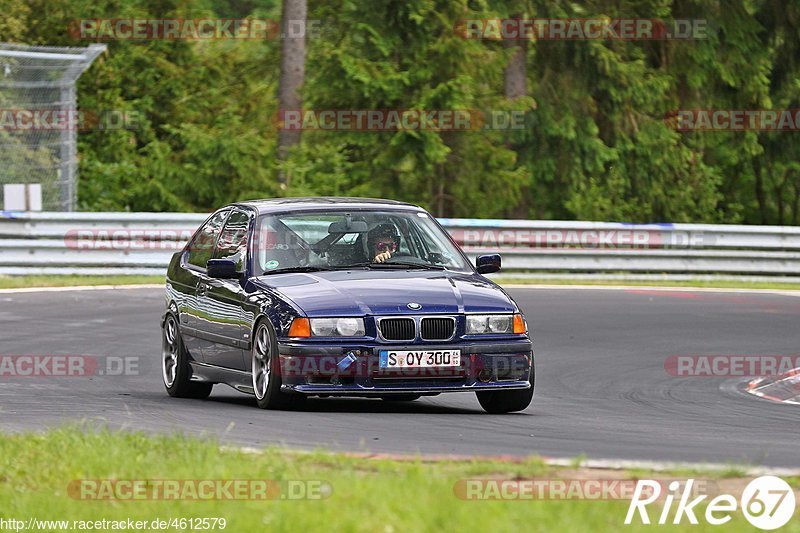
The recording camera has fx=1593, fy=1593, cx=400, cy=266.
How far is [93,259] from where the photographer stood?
957 inches

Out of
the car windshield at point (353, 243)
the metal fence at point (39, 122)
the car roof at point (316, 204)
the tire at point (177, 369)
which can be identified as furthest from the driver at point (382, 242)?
the metal fence at point (39, 122)

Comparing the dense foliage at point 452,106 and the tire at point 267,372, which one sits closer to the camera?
the tire at point 267,372

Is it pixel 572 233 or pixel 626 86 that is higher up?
pixel 626 86

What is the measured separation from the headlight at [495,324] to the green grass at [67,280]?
13.1 m

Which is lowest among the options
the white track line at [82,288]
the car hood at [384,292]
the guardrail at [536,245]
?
the white track line at [82,288]

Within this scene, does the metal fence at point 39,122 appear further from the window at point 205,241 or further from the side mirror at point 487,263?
the side mirror at point 487,263

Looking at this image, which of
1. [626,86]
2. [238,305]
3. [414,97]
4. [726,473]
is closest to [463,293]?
[238,305]

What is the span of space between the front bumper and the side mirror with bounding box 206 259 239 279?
121 cm

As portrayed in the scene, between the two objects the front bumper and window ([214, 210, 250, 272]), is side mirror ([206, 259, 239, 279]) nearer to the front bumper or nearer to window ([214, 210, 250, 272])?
window ([214, 210, 250, 272])

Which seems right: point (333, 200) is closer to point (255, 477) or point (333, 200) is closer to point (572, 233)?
point (255, 477)

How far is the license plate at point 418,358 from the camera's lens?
34.2 ft

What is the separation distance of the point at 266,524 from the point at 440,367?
4.35 m

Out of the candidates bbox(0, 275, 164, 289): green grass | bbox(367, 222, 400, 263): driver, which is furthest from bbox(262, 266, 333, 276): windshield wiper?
bbox(0, 275, 164, 289): green grass

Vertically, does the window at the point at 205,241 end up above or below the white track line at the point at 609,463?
above
